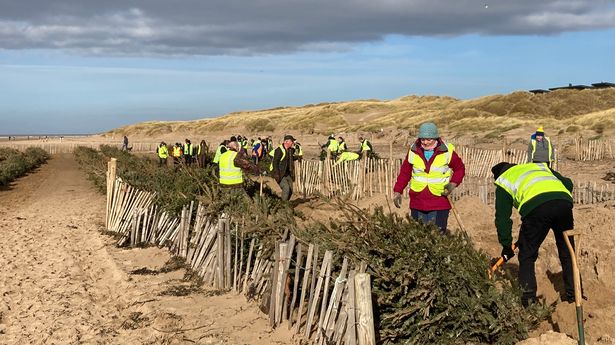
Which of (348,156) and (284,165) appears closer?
(284,165)

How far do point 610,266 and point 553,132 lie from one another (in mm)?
30989

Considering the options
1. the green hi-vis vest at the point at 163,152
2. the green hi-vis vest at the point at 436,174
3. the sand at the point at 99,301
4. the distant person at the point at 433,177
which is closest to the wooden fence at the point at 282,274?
the sand at the point at 99,301

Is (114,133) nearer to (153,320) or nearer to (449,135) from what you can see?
(449,135)

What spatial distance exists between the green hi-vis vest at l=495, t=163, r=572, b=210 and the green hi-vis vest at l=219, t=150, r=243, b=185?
558cm

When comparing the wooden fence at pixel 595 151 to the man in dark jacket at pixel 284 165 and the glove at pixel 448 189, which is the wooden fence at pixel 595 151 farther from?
the glove at pixel 448 189

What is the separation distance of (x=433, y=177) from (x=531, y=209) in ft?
3.86

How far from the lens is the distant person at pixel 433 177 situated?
5676mm

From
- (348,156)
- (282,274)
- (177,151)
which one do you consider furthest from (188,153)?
(282,274)

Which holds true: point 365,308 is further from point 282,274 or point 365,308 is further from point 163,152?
point 163,152

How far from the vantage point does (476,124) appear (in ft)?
138

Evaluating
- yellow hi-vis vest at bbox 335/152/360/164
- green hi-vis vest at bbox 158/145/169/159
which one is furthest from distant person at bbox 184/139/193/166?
yellow hi-vis vest at bbox 335/152/360/164

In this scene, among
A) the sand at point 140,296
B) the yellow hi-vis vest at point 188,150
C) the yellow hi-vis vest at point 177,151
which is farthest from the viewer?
the yellow hi-vis vest at point 188,150

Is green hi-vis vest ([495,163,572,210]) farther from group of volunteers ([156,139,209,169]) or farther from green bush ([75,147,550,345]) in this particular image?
group of volunteers ([156,139,209,169])

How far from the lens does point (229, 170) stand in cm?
987
